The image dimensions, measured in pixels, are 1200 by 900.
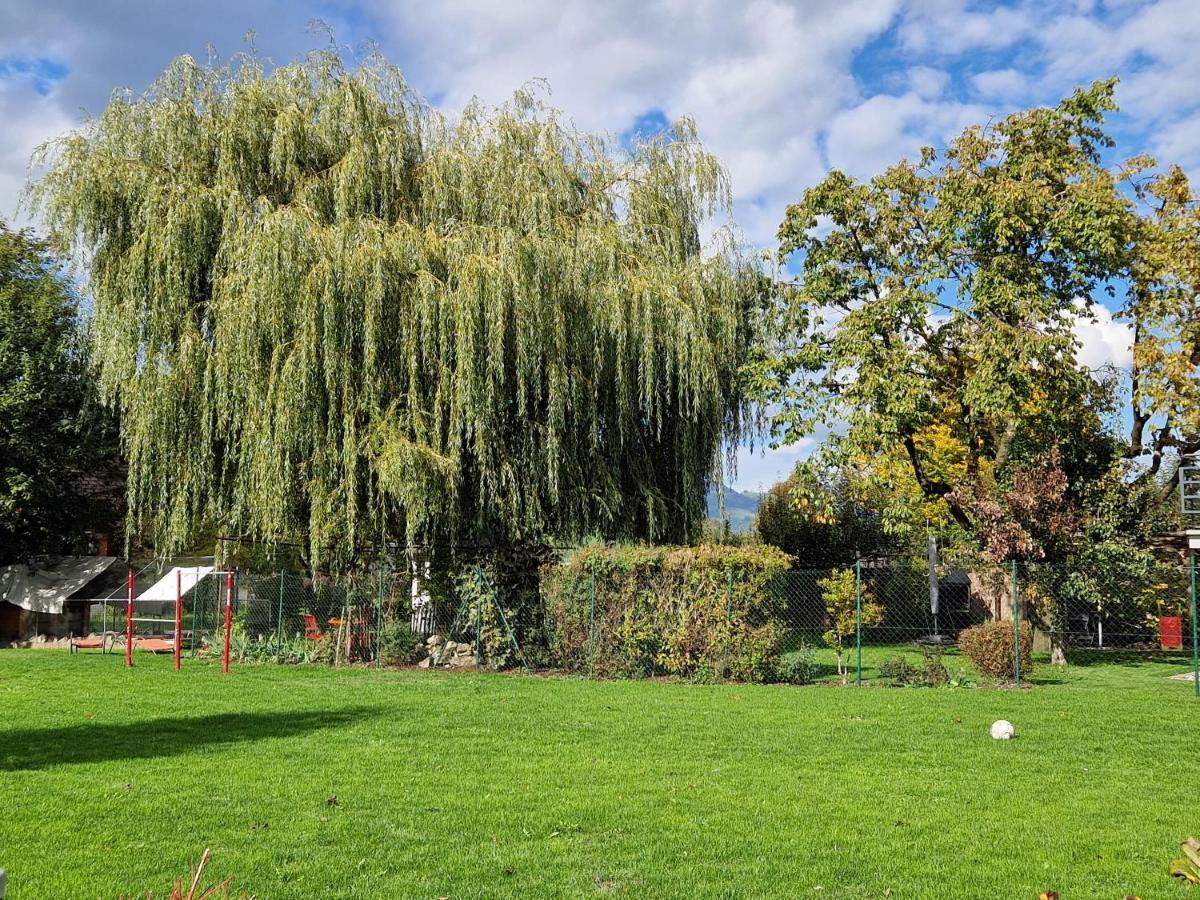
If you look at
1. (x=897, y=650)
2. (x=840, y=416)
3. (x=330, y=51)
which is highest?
(x=330, y=51)

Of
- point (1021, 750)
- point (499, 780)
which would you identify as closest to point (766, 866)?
point (499, 780)

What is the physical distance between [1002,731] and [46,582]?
22.3 m

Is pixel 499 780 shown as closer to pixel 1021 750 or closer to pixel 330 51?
pixel 1021 750

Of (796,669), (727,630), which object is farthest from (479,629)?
(796,669)

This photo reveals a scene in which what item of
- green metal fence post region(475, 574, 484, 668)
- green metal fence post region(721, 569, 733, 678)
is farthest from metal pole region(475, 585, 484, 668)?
green metal fence post region(721, 569, 733, 678)

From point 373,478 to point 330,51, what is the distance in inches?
336

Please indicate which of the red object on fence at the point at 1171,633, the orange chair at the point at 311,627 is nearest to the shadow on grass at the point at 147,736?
the orange chair at the point at 311,627

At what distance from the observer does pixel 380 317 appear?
1572 centimetres

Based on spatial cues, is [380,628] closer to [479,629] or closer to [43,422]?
[479,629]

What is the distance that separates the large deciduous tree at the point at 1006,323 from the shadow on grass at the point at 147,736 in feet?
40.1

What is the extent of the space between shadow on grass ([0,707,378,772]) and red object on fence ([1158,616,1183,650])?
1957 centimetres

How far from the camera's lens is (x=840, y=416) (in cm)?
2147

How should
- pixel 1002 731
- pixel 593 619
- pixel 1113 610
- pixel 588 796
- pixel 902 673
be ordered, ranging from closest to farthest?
pixel 588 796, pixel 1002 731, pixel 902 673, pixel 593 619, pixel 1113 610

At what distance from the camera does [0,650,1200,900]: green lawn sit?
5156mm
